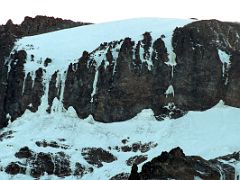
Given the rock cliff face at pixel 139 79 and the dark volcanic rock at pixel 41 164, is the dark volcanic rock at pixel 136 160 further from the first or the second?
the rock cliff face at pixel 139 79

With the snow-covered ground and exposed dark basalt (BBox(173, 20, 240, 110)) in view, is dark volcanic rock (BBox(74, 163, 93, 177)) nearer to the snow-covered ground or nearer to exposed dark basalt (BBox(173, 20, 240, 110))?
the snow-covered ground

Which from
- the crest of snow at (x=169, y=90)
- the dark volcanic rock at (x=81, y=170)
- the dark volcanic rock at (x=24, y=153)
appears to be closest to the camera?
the dark volcanic rock at (x=81, y=170)

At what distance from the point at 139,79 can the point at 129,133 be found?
45.6 ft

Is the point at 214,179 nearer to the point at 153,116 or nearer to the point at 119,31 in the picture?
the point at 153,116

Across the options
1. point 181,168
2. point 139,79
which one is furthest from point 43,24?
point 181,168

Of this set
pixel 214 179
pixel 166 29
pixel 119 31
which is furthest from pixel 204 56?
pixel 214 179

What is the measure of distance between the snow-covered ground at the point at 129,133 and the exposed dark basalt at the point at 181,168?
935cm

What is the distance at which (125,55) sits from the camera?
146m

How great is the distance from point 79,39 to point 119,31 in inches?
353

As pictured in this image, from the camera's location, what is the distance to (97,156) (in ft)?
414

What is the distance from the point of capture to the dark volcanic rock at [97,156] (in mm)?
124812

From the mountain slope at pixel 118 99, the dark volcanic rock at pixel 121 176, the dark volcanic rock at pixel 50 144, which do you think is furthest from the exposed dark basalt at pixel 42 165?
the dark volcanic rock at pixel 121 176

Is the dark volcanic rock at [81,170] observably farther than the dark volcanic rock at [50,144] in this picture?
No

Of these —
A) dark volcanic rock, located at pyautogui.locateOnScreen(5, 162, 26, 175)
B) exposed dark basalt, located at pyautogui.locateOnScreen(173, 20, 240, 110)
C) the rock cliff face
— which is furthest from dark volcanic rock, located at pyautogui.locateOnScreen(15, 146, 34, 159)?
exposed dark basalt, located at pyautogui.locateOnScreen(173, 20, 240, 110)
